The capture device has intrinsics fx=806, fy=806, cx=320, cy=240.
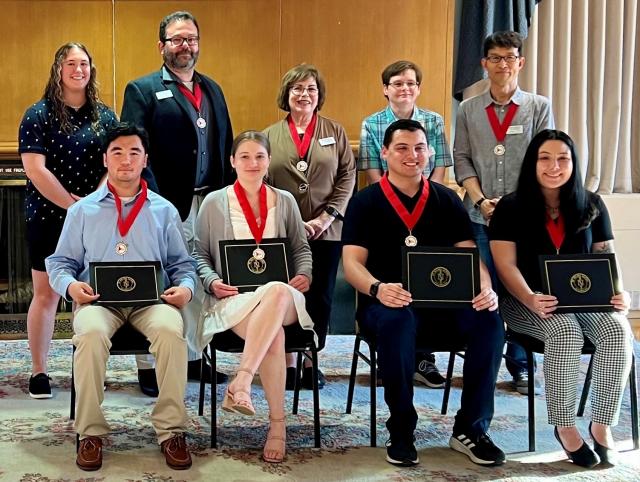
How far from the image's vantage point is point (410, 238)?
3.10 meters

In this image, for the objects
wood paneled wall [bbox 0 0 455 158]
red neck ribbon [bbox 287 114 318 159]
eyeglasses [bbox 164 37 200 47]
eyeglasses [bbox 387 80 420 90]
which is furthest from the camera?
wood paneled wall [bbox 0 0 455 158]

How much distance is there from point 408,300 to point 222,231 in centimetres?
83

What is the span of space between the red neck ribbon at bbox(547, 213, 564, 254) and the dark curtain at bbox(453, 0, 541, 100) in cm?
211

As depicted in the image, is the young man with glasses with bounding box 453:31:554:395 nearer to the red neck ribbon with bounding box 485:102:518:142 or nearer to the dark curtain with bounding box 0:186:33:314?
the red neck ribbon with bounding box 485:102:518:142

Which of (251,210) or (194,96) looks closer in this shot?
(251,210)

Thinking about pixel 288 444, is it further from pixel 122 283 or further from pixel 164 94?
pixel 164 94

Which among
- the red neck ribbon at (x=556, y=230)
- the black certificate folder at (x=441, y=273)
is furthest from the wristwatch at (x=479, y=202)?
the black certificate folder at (x=441, y=273)

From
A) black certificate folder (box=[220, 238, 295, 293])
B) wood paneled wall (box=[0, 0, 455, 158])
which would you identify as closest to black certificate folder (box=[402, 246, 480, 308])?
black certificate folder (box=[220, 238, 295, 293])

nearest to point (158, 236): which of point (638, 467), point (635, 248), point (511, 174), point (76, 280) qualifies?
point (76, 280)

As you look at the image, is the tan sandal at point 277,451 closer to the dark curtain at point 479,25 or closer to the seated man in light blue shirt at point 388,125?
the seated man in light blue shirt at point 388,125

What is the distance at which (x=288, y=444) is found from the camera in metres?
3.07

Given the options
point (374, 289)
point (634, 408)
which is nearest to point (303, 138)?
point (374, 289)

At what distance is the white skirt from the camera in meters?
2.94

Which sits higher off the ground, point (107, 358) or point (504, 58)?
→ point (504, 58)
